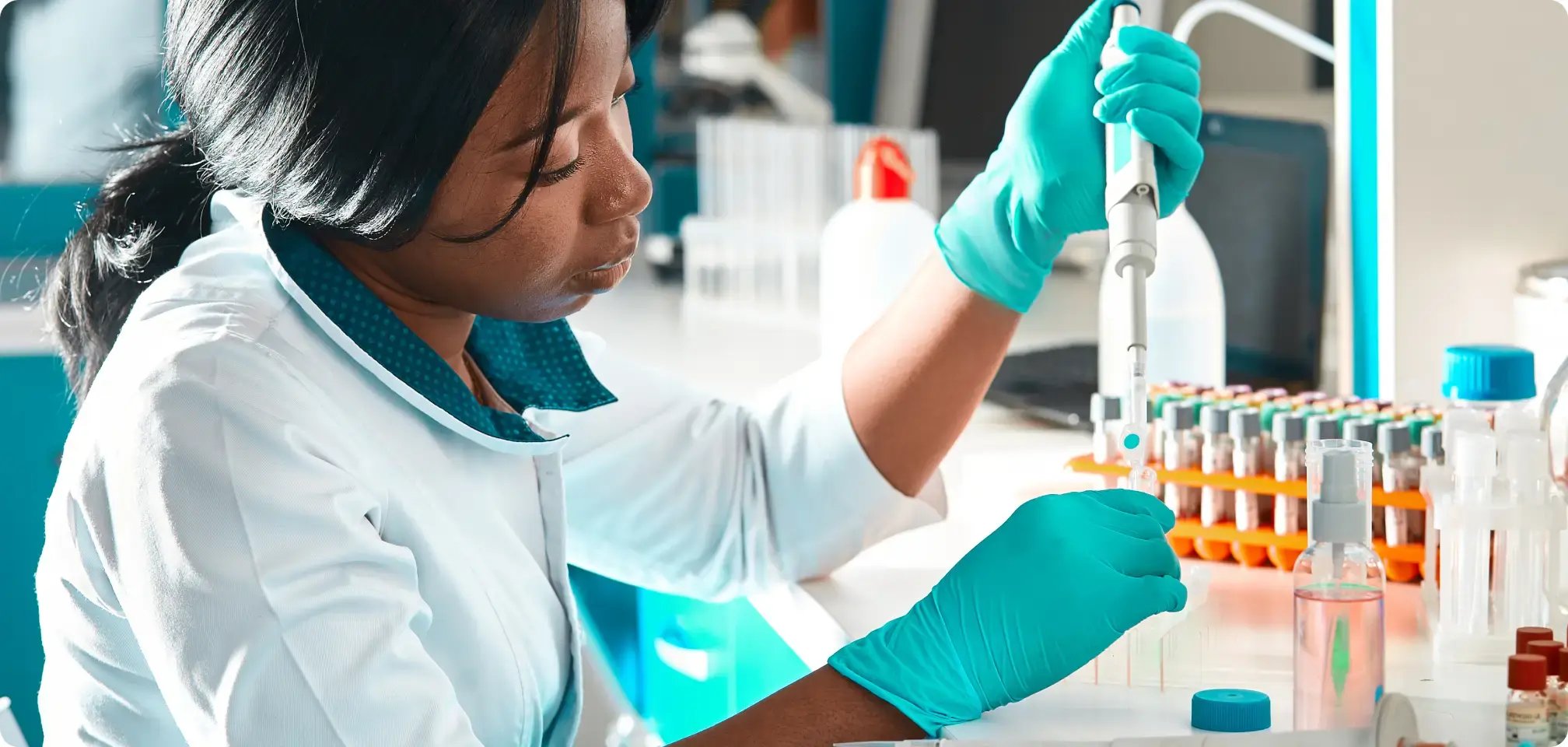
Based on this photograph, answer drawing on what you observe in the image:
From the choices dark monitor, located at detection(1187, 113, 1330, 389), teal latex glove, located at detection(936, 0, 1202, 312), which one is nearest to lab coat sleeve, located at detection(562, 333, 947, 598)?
teal latex glove, located at detection(936, 0, 1202, 312)

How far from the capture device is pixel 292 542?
2.71ft

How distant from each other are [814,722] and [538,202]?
364mm

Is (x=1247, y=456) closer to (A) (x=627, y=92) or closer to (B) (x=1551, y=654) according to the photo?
(B) (x=1551, y=654)

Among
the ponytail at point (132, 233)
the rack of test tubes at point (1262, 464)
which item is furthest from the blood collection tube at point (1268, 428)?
the ponytail at point (132, 233)

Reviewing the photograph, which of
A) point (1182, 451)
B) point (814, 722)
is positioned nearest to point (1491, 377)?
point (1182, 451)

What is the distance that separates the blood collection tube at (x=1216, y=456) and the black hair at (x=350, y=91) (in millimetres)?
585

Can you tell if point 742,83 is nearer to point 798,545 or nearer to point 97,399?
point 798,545

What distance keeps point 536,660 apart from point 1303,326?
1.19 m

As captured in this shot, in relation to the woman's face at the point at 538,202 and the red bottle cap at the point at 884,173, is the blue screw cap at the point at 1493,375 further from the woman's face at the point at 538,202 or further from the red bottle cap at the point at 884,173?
the red bottle cap at the point at 884,173

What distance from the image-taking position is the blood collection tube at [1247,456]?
3.85 ft

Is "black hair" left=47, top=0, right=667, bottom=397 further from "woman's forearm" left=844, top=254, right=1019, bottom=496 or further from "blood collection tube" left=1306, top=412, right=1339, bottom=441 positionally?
"blood collection tube" left=1306, top=412, right=1339, bottom=441

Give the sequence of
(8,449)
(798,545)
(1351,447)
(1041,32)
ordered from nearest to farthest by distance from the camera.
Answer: (1351,447) < (798,545) < (8,449) < (1041,32)

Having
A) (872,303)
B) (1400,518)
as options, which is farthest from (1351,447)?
(872,303)

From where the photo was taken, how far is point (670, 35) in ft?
10.9
